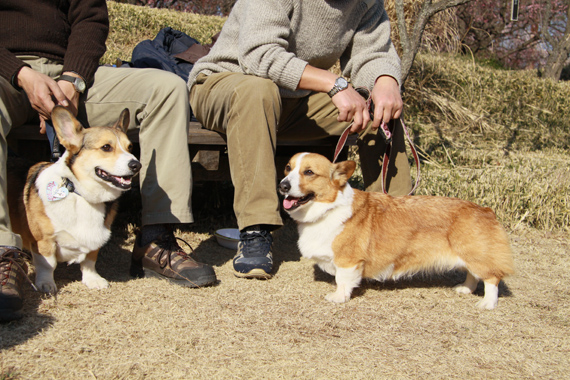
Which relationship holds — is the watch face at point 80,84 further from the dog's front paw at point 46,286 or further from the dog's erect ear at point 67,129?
the dog's front paw at point 46,286

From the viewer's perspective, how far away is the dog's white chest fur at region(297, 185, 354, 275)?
2.27 metres

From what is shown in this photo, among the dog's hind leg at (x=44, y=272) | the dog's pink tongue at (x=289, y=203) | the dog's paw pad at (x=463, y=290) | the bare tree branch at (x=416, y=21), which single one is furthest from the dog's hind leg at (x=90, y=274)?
the bare tree branch at (x=416, y=21)

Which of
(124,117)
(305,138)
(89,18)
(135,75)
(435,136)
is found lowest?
(435,136)

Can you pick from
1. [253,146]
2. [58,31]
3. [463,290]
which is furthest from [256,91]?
[463,290]

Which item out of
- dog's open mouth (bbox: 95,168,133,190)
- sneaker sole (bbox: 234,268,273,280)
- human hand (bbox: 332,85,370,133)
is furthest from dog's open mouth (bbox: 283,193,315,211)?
dog's open mouth (bbox: 95,168,133,190)

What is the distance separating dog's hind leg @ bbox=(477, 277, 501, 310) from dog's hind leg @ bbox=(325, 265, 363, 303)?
22.3 inches

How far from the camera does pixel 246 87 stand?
8.04 feet

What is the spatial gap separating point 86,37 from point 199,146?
84cm

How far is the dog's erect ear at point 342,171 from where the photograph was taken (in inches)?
89.4

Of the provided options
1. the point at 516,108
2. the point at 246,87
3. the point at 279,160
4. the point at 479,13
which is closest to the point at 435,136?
the point at 516,108

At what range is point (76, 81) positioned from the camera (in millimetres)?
2438

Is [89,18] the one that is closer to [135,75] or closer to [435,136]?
[135,75]

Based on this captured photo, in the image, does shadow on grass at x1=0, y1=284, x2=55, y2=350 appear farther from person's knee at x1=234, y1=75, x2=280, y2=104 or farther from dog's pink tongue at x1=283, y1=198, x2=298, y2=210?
person's knee at x1=234, y1=75, x2=280, y2=104

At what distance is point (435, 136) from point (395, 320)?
14.5 ft
